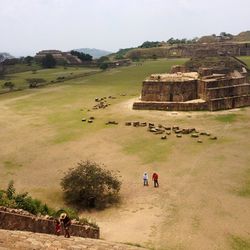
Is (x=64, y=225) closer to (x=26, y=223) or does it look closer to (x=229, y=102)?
(x=26, y=223)

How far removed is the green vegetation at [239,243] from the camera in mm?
12984

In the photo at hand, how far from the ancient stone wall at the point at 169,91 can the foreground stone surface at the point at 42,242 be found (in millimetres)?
27954

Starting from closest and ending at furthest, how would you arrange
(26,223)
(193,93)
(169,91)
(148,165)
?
(26,223) < (148,165) < (169,91) < (193,93)

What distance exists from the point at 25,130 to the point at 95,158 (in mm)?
9204

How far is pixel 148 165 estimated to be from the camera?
21656 mm

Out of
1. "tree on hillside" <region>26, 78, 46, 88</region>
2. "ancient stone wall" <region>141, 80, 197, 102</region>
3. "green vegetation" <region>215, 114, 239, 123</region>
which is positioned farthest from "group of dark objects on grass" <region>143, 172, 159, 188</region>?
"tree on hillside" <region>26, 78, 46, 88</region>

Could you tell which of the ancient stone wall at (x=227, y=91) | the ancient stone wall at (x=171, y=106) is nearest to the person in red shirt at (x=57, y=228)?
the ancient stone wall at (x=171, y=106)

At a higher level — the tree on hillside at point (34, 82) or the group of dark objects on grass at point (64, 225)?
the group of dark objects on grass at point (64, 225)

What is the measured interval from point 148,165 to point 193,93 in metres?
17.8

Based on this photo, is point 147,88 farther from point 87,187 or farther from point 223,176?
point 87,187

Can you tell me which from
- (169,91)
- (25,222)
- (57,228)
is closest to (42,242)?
(57,228)

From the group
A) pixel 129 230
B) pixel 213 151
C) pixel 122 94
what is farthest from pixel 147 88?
pixel 129 230

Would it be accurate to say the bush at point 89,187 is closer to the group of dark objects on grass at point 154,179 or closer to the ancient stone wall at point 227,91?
the group of dark objects on grass at point 154,179

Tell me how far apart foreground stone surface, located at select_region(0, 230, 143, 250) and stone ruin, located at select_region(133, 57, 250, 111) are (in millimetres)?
26384
